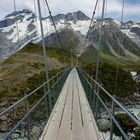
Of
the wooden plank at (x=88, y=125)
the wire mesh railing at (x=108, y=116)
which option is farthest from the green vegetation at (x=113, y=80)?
the wire mesh railing at (x=108, y=116)

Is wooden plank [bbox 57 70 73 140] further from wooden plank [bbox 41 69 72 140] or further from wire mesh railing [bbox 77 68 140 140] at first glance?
wire mesh railing [bbox 77 68 140 140]

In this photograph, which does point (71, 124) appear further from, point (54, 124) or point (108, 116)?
point (108, 116)

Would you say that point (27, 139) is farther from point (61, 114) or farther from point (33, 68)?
point (33, 68)

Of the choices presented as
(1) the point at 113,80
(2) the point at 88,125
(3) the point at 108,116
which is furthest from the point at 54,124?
(1) the point at 113,80

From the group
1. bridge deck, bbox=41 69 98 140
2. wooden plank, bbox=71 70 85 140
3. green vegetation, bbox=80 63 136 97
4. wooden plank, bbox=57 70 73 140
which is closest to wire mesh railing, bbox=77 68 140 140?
bridge deck, bbox=41 69 98 140

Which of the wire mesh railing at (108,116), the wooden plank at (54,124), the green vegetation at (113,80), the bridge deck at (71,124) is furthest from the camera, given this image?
the green vegetation at (113,80)

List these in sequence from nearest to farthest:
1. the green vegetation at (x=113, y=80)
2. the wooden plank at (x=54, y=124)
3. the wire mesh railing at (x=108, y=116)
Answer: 1. the wire mesh railing at (x=108, y=116)
2. the wooden plank at (x=54, y=124)
3. the green vegetation at (x=113, y=80)

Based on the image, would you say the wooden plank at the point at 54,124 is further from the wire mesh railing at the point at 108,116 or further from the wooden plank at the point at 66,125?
the wire mesh railing at the point at 108,116

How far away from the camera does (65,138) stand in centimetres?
1041

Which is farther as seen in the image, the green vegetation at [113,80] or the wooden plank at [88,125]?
the green vegetation at [113,80]

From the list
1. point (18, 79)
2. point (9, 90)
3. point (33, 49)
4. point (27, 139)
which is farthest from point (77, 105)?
point (33, 49)

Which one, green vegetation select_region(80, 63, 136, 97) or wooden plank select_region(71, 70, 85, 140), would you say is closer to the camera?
wooden plank select_region(71, 70, 85, 140)

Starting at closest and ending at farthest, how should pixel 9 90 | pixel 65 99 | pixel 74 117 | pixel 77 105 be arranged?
pixel 74 117, pixel 77 105, pixel 65 99, pixel 9 90

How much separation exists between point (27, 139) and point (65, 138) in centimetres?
226
